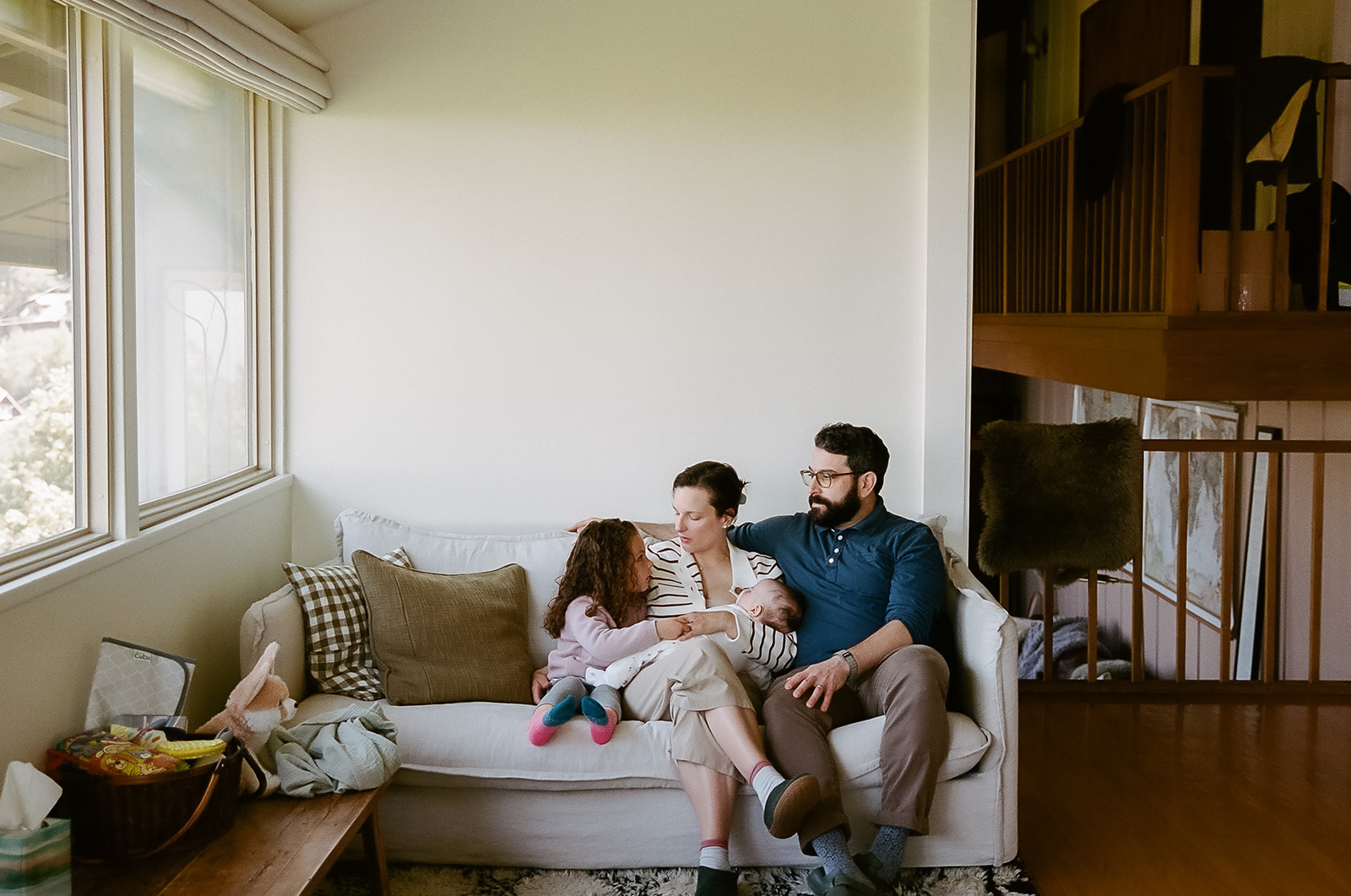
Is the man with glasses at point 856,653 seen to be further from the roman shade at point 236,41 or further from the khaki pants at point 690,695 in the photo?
the roman shade at point 236,41

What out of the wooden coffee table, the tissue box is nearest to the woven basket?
the wooden coffee table

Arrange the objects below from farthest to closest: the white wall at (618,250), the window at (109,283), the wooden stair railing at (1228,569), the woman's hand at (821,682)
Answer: the wooden stair railing at (1228,569) < the white wall at (618,250) < the woman's hand at (821,682) < the window at (109,283)

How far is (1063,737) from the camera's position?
141 inches

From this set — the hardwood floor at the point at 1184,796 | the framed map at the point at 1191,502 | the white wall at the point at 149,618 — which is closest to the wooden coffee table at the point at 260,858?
the white wall at the point at 149,618

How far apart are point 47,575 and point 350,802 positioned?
0.79 m

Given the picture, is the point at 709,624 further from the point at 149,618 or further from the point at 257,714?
the point at 149,618

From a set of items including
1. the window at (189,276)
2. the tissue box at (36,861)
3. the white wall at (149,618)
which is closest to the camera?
the tissue box at (36,861)

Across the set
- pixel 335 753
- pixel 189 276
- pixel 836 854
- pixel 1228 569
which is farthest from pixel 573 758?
pixel 1228 569

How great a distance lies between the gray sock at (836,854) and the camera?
246cm

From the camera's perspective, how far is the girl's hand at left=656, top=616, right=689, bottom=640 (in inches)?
114

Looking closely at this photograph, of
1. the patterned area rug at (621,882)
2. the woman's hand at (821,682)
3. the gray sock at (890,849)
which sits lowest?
the patterned area rug at (621,882)

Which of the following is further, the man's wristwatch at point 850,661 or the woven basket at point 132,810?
the man's wristwatch at point 850,661

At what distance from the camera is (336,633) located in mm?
3006

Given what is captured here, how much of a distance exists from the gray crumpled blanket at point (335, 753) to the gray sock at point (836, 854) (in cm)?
99
